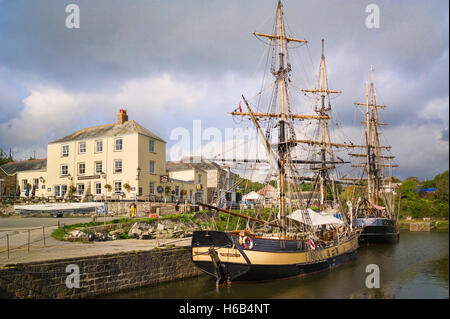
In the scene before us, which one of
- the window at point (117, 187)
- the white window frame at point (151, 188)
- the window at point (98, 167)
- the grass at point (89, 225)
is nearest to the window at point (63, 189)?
the window at point (98, 167)

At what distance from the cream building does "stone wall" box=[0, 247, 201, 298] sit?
55.7ft

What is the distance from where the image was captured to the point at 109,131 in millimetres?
38938

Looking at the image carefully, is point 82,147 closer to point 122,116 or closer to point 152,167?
point 122,116

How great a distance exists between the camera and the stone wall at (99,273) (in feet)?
40.8

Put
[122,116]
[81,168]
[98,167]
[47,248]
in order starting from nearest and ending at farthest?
[47,248] → [98,167] → [81,168] → [122,116]

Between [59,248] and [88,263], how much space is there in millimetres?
3655

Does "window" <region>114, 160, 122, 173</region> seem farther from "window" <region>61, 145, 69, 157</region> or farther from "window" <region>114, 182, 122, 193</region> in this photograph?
"window" <region>61, 145, 69, 157</region>

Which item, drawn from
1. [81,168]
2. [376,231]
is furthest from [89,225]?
[376,231]

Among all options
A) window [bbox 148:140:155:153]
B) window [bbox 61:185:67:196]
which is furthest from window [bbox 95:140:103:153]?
window [bbox 61:185:67:196]

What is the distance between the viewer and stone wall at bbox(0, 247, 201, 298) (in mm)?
12422

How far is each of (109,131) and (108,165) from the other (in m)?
4.24

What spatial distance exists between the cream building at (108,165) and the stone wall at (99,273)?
17.0m
